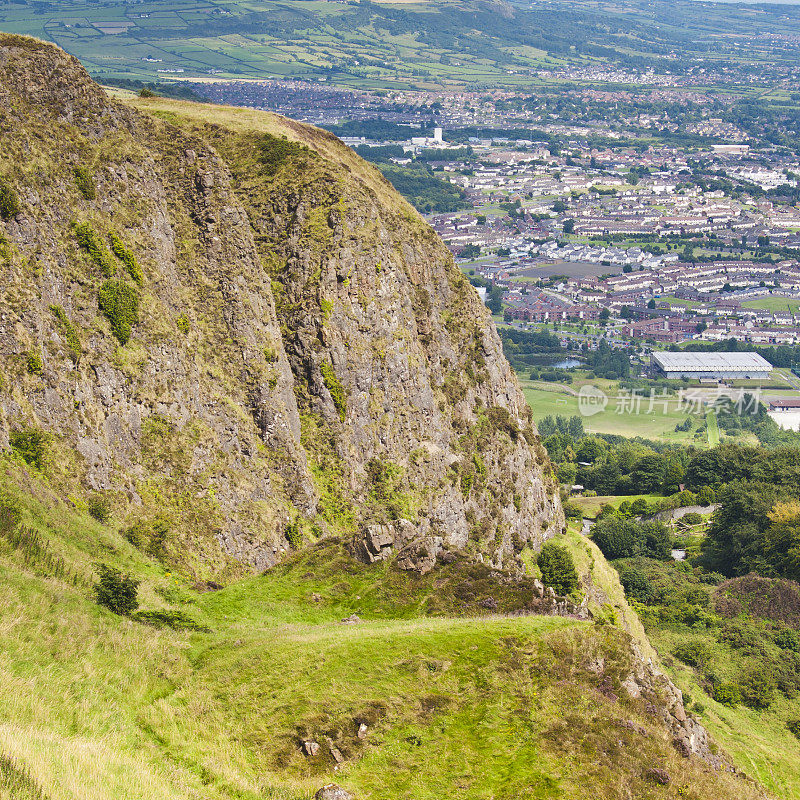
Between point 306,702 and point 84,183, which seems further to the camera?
point 84,183

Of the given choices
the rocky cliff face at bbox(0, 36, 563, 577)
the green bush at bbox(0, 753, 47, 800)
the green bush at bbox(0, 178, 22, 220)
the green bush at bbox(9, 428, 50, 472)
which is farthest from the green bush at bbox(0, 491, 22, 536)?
the green bush at bbox(0, 178, 22, 220)

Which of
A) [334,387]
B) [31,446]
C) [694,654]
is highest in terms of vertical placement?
[31,446]

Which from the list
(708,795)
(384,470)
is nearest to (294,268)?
(384,470)

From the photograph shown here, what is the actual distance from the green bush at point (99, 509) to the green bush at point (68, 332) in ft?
24.0

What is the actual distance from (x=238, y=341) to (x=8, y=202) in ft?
54.9

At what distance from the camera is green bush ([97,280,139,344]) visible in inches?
1838

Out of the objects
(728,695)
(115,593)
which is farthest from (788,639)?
(115,593)

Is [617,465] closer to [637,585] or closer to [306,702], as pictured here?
[637,585]

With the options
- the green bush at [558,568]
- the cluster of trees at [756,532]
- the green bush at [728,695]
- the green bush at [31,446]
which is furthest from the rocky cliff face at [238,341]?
the cluster of trees at [756,532]

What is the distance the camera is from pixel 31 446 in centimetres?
3919

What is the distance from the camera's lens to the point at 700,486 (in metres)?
120

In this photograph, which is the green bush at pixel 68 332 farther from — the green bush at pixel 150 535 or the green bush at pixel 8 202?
the green bush at pixel 150 535

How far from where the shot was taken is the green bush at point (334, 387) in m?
60.9

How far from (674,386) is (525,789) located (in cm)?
17645
